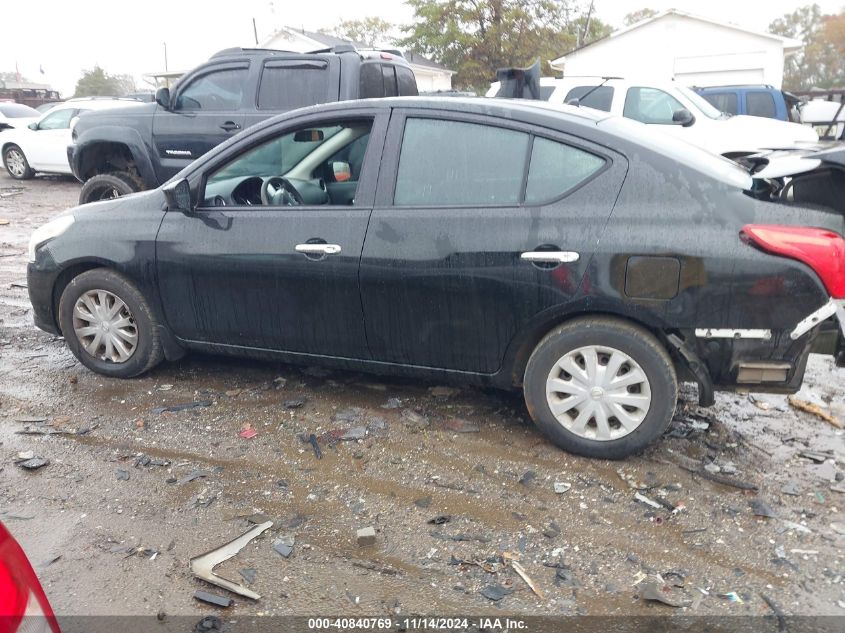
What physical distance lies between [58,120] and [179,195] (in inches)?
506

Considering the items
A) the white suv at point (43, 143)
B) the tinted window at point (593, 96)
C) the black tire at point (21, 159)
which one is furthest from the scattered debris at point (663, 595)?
the black tire at point (21, 159)

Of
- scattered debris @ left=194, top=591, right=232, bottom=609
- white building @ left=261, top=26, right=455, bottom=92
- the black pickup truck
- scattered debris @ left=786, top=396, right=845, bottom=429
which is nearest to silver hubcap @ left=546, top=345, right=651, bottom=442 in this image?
scattered debris @ left=786, top=396, right=845, bottom=429

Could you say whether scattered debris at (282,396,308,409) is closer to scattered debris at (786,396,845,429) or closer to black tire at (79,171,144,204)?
scattered debris at (786,396,845,429)

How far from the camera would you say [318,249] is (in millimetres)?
3980

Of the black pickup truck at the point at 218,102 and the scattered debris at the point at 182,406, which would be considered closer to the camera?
the scattered debris at the point at 182,406

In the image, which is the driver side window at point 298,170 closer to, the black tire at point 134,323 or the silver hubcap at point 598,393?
the black tire at point 134,323

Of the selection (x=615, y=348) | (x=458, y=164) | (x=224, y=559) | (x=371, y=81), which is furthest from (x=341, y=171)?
(x=371, y=81)

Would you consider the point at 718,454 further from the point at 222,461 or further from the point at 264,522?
the point at 222,461

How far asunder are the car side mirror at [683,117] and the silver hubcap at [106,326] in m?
8.38

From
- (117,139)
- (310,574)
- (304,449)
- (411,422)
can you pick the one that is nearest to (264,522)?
(310,574)

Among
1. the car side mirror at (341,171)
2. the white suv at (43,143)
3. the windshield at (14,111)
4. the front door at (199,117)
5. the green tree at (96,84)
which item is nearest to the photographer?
the car side mirror at (341,171)

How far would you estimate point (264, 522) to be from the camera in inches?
128

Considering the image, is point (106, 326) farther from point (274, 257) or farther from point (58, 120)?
point (58, 120)

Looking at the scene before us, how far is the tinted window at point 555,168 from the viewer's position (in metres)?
3.61
